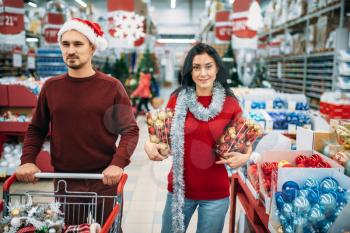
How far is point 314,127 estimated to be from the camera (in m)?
4.75

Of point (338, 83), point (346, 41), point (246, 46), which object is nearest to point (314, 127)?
point (338, 83)

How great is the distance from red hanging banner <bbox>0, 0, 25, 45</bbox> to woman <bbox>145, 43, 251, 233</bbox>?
647 centimetres

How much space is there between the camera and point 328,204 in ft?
5.17

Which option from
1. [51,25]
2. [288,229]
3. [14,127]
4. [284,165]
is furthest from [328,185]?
[51,25]

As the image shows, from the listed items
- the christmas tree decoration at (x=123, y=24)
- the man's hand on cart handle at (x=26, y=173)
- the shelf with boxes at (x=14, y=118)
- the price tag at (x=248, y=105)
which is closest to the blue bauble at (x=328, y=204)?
the man's hand on cart handle at (x=26, y=173)

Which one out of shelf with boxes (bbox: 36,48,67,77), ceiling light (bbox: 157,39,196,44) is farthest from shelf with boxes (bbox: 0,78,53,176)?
ceiling light (bbox: 157,39,196,44)

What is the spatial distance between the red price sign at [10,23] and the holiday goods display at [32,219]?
671 centimetres

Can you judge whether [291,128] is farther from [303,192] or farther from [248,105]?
[303,192]

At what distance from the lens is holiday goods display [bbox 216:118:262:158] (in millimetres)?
2045

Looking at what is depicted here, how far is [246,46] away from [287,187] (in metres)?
6.75

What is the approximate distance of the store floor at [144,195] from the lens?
12.9 feet

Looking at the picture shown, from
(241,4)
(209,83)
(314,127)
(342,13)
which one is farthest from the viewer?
(241,4)

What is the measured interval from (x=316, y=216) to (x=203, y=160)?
739mm

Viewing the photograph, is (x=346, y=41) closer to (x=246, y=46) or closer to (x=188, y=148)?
(x=246, y=46)
